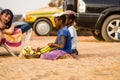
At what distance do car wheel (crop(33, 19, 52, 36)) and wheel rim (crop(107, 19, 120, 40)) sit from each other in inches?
207

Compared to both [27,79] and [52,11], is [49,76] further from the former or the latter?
[52,11]

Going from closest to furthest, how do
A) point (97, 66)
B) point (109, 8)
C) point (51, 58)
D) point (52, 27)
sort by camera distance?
point (97, 66) < point (51, 58) < point (109, 8) < point (52, 27)

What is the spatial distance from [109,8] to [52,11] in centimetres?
559

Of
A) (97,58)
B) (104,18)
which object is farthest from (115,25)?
(97,58)

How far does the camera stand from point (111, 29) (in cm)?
1317

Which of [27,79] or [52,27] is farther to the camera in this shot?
[52,27]

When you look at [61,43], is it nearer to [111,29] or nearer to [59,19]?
[59,19]

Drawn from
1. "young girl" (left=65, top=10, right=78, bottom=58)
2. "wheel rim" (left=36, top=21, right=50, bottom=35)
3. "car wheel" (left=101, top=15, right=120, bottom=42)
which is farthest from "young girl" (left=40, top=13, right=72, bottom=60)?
"wheel rim" (left=36, top=21, right=50, bottom=35)

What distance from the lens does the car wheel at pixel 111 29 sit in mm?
13055

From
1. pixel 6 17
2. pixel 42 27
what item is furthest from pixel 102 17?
pixel 42 27

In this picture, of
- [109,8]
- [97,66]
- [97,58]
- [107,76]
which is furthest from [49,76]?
[109,8]

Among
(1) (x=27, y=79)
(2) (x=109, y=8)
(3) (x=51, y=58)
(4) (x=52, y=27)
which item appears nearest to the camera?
(1) (x=27, y=79)

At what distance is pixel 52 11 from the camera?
18469mm

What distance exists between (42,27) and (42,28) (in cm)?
9
